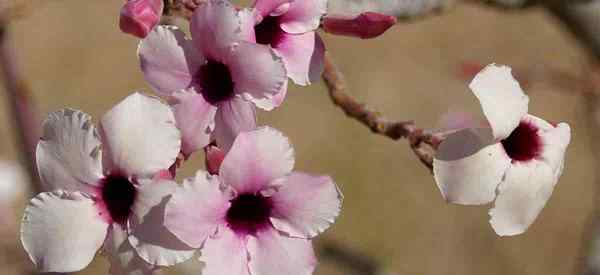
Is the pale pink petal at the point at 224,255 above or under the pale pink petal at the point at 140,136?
under

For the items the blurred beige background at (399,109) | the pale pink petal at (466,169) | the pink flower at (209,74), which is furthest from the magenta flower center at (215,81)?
the blurred beige background at (399,109)

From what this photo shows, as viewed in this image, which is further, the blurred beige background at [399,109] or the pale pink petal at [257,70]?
the blurred beige background at [399,109]

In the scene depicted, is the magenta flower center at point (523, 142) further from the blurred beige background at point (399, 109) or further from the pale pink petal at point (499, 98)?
the blurred beige background at point (399, 109)

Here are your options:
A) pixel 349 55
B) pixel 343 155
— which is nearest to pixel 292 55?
pixel 343 155

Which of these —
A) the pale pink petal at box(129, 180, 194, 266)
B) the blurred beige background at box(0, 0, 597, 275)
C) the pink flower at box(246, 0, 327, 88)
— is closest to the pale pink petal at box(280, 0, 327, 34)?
the pink flower at box(246, 0, 327, 88)

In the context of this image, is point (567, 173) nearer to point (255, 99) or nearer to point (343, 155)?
point (343, 155)

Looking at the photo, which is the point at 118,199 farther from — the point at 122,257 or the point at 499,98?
the point at 499,98

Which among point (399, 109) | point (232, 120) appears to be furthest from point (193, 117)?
point (399, 109)
